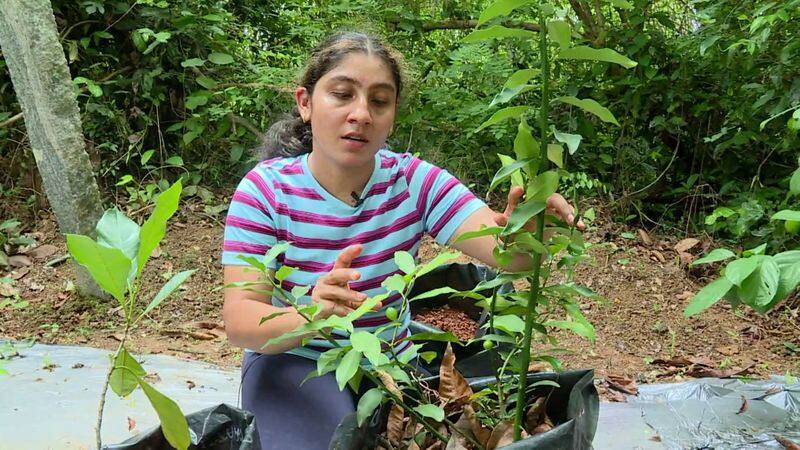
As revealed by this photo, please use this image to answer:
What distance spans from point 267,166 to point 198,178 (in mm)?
2861

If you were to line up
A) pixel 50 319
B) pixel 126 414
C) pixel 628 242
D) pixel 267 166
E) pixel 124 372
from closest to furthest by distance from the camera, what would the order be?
pixel 124 372
pixel 267 166
pixel 126 414
pixel 50 319
pixel 628 242

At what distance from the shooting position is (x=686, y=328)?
3365mm

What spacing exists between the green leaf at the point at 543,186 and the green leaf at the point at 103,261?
0.44m

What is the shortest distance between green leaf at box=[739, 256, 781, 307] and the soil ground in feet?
4.92

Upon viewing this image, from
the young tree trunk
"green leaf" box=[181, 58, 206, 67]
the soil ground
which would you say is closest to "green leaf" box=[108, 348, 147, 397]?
the soil ground

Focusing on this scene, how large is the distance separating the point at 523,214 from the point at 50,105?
9.34ft

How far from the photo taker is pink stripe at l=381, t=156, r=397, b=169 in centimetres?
161

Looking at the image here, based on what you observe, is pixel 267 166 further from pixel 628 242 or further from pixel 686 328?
pixel 628 242

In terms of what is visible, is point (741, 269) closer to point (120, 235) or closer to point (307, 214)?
point (307, 214)

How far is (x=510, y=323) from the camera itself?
955 mm

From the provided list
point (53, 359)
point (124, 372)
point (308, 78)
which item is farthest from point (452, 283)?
point (124, 372)

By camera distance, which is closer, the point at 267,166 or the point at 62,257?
the point at 267,166

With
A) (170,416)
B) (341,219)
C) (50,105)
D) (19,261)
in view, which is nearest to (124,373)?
(170,416)

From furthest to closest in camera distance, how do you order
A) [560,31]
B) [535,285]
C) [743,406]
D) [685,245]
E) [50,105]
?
[685,245] → [50,105] → [743,406] → [535,285] → [560,31]
